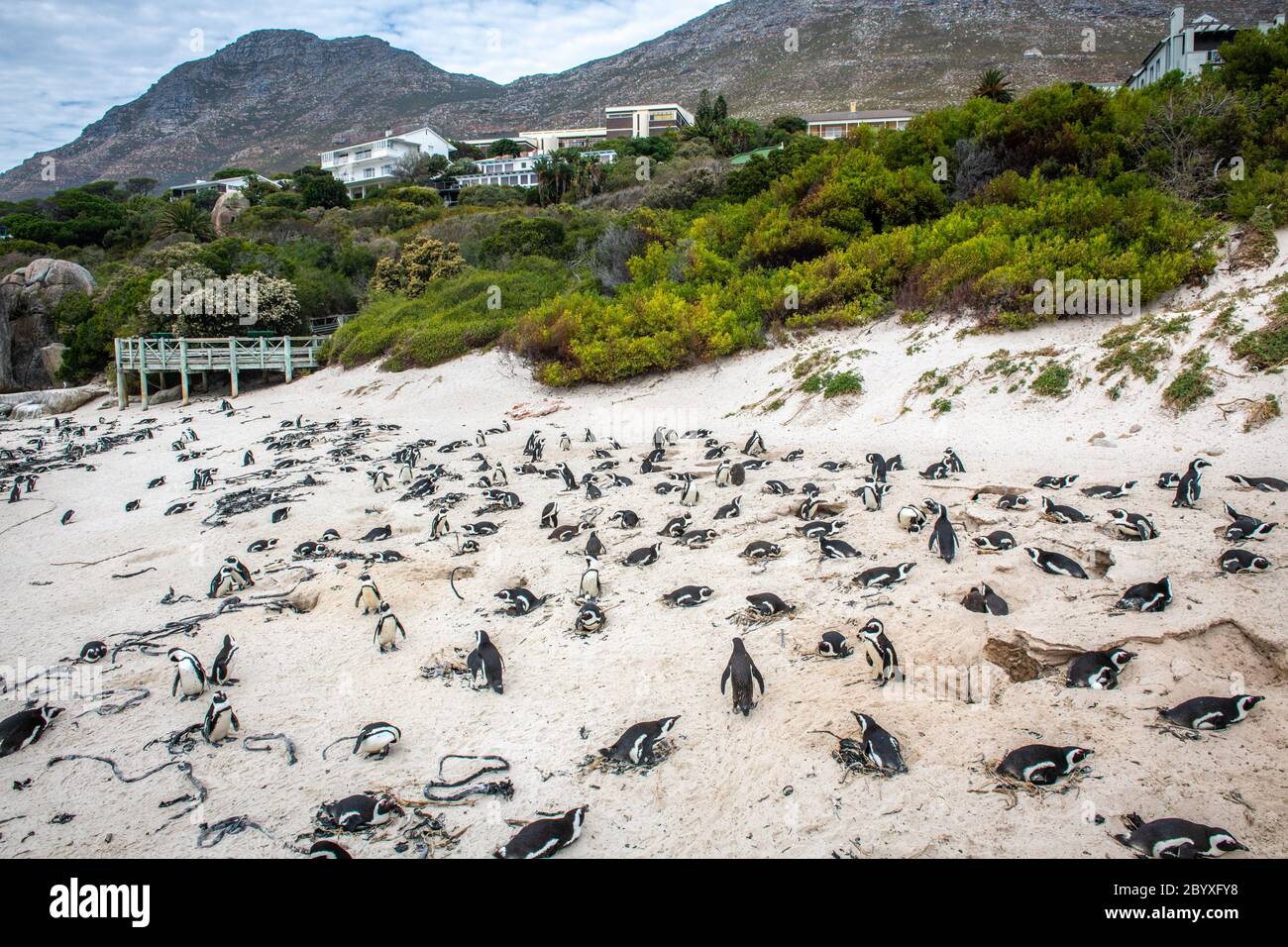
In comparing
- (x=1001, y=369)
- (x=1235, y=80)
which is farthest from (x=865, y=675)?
(x=1235, y=80)

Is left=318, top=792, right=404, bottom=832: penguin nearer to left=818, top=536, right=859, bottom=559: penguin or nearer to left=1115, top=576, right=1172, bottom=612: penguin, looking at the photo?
left=818, top=536, right=859, bottom=559: penguin

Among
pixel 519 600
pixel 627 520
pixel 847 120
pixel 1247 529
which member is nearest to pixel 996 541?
pixel 1247 529

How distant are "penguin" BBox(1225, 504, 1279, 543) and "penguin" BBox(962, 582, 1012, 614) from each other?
7.69 ft

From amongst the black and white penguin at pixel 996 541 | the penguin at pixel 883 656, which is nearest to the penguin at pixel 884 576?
the black and white penguin at pixel 996 541

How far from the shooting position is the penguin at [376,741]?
4.12 metres

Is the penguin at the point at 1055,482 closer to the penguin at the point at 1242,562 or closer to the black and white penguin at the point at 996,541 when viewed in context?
the black and white penguin at the point at 996,541

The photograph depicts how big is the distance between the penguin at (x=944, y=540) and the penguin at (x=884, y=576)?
42 centimetres

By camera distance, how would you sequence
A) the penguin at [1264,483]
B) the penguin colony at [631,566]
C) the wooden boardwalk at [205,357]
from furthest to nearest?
the wooden boardwalk at [205,357], the penguin at [1264,483], the penguin colony at [631,566]

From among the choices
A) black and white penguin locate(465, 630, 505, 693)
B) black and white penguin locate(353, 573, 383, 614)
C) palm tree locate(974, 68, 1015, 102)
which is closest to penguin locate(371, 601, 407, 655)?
black and white penguin locate(353, 573, 383, 614)

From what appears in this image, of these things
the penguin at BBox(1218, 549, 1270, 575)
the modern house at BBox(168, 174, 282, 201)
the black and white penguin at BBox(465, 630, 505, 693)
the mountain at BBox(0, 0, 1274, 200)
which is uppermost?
the mountain at BBox(0, 0, 1274, 200)

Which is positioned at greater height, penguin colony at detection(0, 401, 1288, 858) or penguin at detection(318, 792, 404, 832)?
penguin colony at detection(0, 401, 1288, 858)

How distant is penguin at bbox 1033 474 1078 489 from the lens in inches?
307
